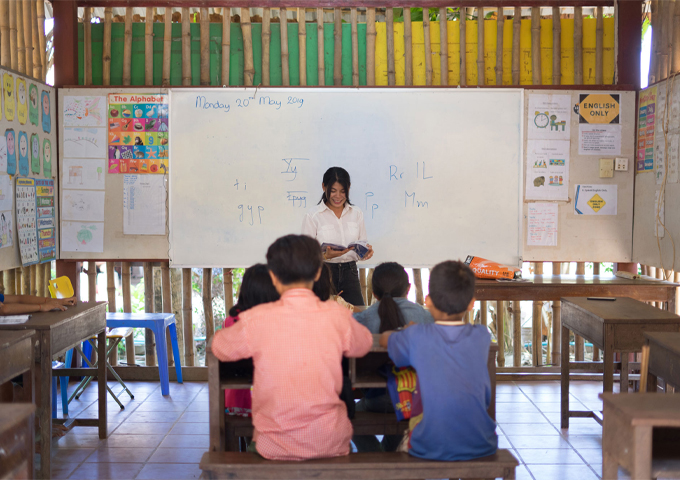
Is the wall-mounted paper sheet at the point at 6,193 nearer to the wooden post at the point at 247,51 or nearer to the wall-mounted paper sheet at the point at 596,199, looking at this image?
the wooden post at the point at 247,51

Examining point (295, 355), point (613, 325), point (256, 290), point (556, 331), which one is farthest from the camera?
point (556, 331)

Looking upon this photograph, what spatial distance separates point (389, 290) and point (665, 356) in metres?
1.23

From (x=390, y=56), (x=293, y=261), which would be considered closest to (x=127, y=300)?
(x=390, y=56)

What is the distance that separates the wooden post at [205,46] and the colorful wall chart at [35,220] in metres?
1.43

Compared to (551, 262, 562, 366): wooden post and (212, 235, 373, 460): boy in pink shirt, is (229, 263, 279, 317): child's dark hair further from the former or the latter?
(551, 262, 562, 366): wooden post

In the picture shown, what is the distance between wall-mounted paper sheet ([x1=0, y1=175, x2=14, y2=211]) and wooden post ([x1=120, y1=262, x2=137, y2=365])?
3.80ft

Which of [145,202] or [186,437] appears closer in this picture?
[186,437]

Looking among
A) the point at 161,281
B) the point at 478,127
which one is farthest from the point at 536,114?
the point at 161,281

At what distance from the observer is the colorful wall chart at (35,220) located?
4.14m

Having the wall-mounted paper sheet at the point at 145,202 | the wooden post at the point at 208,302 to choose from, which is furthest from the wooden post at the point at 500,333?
the wall-mounted paper sheet at the point at 145,202

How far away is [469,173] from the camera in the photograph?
4.73 m

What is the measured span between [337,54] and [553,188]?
202cm

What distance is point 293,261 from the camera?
6.59 feet

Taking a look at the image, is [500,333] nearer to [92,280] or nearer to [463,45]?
[463,45]
